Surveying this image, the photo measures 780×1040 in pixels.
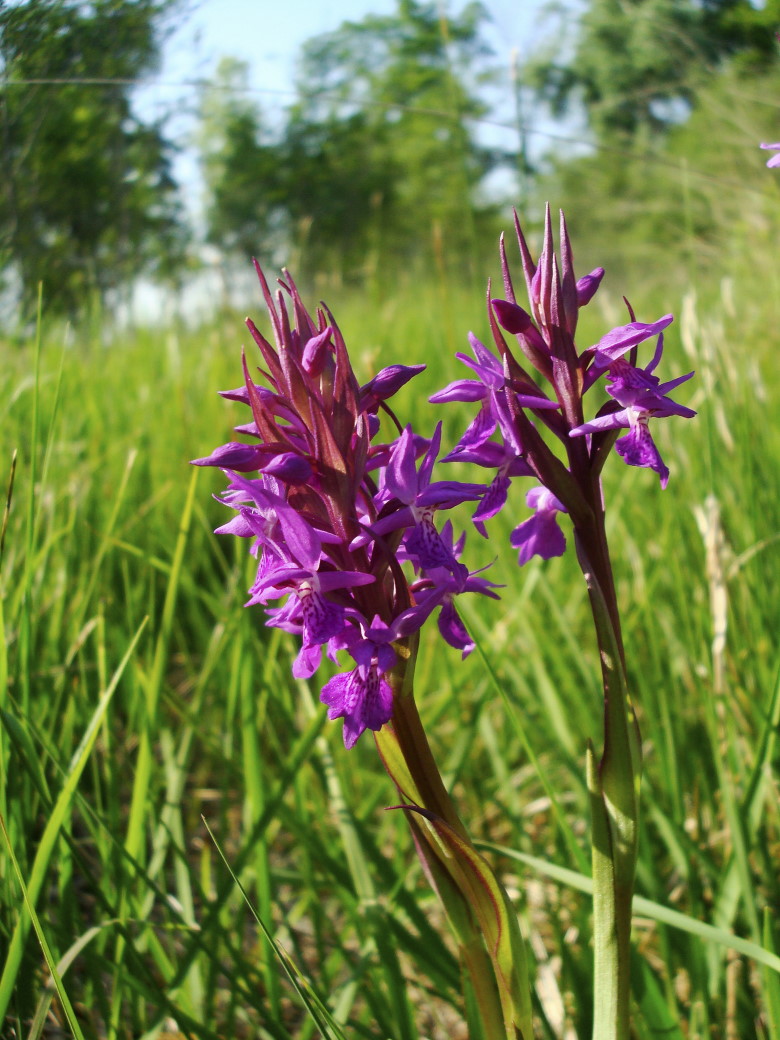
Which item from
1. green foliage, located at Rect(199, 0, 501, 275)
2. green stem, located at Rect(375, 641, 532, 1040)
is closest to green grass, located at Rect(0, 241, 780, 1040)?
green stem, located at Rect(375, 641, 532, 1040)

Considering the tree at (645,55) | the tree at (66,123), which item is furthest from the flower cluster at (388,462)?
the tree at (645,55)

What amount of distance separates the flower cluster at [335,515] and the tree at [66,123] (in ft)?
2.51

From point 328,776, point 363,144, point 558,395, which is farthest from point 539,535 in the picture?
point 363,144

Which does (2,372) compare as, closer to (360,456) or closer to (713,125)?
(360,456)

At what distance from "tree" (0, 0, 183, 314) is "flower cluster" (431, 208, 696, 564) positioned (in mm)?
840

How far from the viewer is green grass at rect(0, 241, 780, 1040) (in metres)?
1.02

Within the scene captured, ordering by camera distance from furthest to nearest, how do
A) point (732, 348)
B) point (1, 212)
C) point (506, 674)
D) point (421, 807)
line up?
1. point (732, 348)
2. point (1, 212)
3. point (506, 674)
4. point (421, 807)

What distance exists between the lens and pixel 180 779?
1.35 m

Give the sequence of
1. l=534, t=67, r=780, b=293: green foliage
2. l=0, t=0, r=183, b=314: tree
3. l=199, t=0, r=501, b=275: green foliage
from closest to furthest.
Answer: l=0, t=0, r=183, b=314: tree < l=534, t=67, r=780, b=293: green foliage < l=199, t=0, r=501, b=275: green foliage

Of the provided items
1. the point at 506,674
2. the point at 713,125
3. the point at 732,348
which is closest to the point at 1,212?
the point at 506,674

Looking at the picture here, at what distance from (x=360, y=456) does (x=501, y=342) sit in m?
0.16

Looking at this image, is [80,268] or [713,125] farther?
[713,125]

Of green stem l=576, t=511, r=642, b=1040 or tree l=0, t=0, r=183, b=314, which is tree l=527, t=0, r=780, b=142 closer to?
tree l=0, t=0, r=183, b=314

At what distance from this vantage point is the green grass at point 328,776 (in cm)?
102
